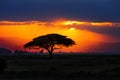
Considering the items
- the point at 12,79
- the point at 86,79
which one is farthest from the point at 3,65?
the point at 86,79

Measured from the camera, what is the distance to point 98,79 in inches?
1364

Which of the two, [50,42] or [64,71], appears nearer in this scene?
[64,71]

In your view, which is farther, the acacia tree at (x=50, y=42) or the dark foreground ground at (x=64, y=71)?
the acacia tree at (x=50, y=42)

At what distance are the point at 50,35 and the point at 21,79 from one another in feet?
269

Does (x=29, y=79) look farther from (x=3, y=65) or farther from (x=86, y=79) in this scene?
(x=3, y=65)

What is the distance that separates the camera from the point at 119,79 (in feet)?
114

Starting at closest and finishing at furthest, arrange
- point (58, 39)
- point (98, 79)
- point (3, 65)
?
point (98, 79)
point (3, 65)
point (58, 39)

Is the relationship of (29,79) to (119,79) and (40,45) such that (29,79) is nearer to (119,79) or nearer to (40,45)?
(119,79)

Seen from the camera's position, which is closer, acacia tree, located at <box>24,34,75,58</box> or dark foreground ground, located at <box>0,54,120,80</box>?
dark foreground ground, located at <box>0,54,120,80</box>

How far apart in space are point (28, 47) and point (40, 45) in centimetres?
590

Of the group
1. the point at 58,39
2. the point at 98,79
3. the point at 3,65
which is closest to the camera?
the point at 98,79

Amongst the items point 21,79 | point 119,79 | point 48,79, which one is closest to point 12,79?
point 21,79

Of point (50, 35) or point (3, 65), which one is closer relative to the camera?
point (3, 65)

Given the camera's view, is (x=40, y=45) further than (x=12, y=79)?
Yes
